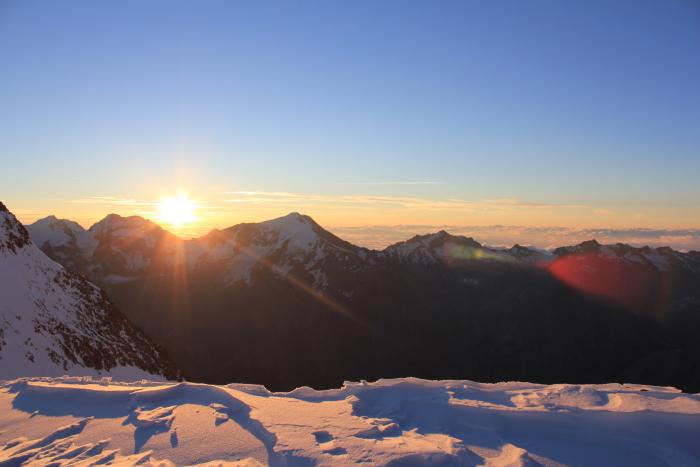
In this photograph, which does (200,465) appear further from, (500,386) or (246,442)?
(500,386)

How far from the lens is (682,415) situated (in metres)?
10.8

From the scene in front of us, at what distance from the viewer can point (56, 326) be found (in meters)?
43.7

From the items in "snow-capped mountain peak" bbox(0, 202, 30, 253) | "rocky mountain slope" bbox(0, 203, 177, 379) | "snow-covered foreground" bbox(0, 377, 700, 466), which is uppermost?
"snow-capped mountain peak" bbox(0, 202, 30, 253)

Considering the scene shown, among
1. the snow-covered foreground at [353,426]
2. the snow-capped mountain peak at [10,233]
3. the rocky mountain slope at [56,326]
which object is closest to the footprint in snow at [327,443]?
→ the snow-covered foreground at [353,426]

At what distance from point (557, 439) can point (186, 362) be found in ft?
657

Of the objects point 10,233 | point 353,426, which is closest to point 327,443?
point 353,426

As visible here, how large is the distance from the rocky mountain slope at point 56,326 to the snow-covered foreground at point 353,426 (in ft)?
87.9

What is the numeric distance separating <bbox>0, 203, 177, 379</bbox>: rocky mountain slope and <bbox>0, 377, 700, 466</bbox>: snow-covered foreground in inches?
1055

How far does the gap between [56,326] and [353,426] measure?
4383 cm

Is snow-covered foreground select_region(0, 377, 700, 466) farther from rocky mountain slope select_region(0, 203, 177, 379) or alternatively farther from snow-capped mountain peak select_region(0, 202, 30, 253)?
snow-capped mountain peak select_region(0, 202, 30, 253)

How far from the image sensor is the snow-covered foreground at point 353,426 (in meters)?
9.19

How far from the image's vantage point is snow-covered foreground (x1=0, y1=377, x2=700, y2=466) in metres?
9.19

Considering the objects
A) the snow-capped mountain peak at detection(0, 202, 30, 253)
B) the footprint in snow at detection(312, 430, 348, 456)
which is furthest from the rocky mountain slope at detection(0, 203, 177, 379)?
the footprint in snow at detection(312, 430, 348, 456)

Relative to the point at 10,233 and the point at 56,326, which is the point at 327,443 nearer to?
the point at 56,326
